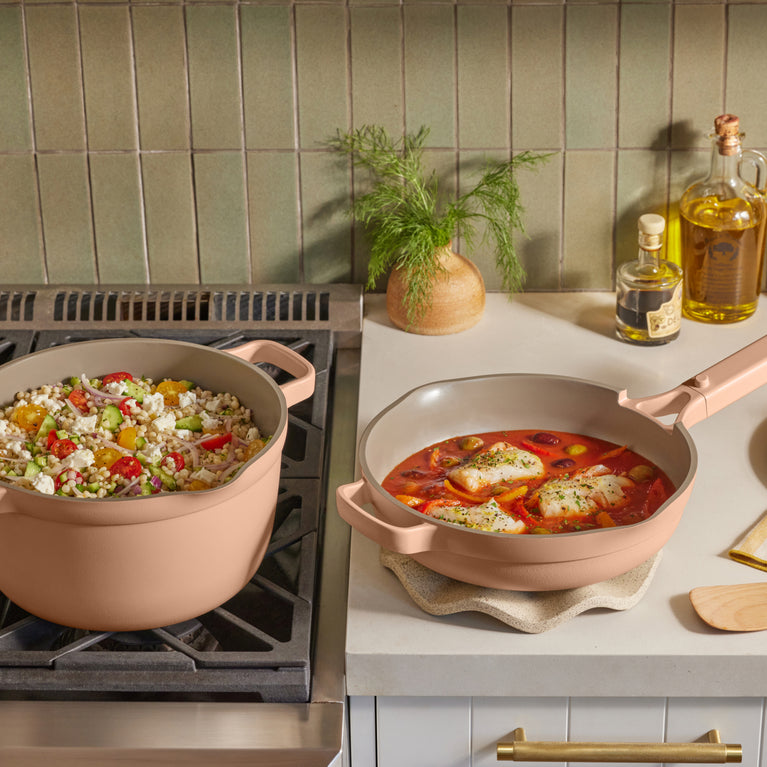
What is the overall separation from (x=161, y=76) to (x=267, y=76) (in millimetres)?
160

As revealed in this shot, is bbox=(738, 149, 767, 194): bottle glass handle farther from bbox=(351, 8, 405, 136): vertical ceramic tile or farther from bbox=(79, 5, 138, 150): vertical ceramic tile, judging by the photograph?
bbox=(79, 5, 138, 150): vertical ceramic tile

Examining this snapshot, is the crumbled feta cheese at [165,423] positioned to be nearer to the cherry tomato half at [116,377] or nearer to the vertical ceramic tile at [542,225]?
the cherry tomato half at [116,377]

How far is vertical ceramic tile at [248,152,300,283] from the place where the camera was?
60.3 inches

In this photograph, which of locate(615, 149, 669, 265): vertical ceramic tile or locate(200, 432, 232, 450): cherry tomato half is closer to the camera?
locate(200, 432, 232, 450): cherry tomato half

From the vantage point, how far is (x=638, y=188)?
1.54 meters

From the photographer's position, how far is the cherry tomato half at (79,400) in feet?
3.52

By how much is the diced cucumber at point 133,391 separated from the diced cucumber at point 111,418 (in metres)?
0.04

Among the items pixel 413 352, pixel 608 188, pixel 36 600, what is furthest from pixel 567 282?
pixel 36 600

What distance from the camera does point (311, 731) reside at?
86 centimetres

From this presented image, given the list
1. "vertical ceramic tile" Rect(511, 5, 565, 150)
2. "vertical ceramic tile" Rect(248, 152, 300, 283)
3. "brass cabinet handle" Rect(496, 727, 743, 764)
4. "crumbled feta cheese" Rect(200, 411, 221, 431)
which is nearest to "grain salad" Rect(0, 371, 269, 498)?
"crumbled feta cheese" Rect(200, 411, 221, 431)

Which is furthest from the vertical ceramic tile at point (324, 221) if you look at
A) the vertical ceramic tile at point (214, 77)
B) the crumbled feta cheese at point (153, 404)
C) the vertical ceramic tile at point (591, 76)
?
the crumbled feta cheese at point (153, 404)

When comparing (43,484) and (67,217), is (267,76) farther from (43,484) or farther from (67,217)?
(43,484)

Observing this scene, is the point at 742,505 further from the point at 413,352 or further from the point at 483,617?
the point at 413,352

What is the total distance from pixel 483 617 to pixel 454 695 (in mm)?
78
